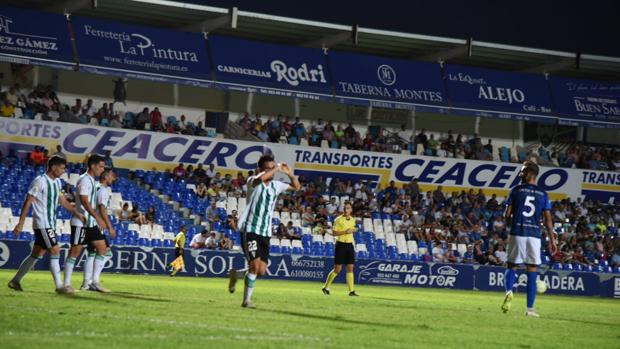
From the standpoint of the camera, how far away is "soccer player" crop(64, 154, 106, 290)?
17469 millimetres

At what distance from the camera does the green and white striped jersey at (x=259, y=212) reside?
15.9m

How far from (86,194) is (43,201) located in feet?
2.41

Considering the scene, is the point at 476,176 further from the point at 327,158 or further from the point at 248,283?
the point at 248,283

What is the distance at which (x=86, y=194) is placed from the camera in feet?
57.3

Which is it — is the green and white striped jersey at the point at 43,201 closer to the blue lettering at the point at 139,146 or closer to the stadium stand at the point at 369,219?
the stadium stand at the point at 369,219

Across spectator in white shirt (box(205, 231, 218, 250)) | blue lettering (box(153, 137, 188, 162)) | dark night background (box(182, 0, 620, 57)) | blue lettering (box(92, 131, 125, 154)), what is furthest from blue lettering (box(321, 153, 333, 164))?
spectator in white shirt (box(205, 231, 218, 250))

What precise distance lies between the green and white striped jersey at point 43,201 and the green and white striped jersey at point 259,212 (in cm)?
339

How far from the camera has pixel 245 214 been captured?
15.9 meters

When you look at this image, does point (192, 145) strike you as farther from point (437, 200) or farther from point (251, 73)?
point (437, 200)

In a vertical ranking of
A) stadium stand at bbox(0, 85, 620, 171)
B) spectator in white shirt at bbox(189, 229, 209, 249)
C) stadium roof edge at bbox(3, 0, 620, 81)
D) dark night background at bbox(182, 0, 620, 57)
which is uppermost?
dark night background at bbox(182, 0, 620, 57)

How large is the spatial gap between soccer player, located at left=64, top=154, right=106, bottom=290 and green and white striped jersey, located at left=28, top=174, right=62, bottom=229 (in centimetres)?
48

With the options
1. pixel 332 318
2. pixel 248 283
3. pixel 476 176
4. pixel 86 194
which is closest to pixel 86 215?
pixel 86 194

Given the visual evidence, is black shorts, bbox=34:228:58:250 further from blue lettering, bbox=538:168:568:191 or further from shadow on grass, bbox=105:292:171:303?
blue lettering, bbox=538:168:568:191

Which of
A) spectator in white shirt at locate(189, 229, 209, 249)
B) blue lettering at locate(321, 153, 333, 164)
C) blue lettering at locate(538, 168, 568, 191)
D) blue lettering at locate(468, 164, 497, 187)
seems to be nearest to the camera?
spectator in white shirt at locate(189, 229, 209, 249)
